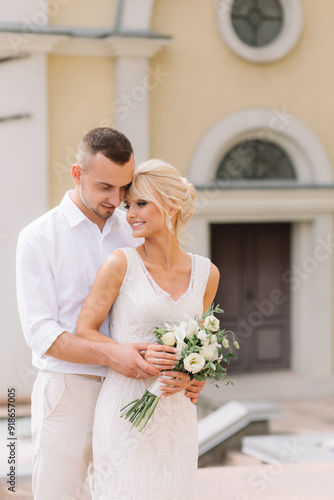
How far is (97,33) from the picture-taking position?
963 cm

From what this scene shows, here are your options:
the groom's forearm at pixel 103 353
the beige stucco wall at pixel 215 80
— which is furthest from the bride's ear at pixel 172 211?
the beige stucco wall at pixel 215 80

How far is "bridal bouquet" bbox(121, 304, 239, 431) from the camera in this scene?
288cm

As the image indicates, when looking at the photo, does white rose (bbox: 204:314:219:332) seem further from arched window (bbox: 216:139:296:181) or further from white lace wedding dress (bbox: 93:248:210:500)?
arched window (bbox: 216:139:296:181)

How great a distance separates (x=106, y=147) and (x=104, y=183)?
0.14 metres

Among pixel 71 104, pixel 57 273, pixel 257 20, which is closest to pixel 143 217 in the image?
pixel 57 273

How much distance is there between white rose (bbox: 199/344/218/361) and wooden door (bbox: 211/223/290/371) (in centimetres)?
819

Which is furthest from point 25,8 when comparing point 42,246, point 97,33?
point 42,246

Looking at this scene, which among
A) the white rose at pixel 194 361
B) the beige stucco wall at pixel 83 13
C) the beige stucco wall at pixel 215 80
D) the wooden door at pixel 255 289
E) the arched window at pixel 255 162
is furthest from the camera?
the wooden door at pixel 255 289

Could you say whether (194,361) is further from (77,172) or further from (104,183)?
(77,172)

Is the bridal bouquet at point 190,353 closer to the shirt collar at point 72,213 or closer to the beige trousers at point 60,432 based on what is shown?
the beige trousers at point 60,432

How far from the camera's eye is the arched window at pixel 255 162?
10.8 meters

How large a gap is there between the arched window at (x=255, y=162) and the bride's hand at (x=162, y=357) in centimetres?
791

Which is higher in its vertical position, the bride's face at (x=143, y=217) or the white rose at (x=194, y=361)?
the bride's face at (x=143, y=217)

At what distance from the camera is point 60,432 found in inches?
122
